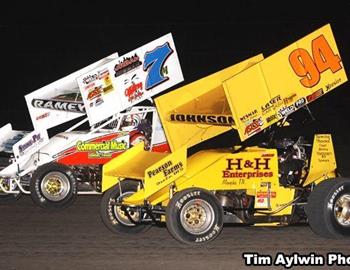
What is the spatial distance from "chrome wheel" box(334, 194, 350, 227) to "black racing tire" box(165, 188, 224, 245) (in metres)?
1.37

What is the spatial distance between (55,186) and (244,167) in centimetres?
400

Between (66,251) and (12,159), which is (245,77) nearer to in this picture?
(66,251)

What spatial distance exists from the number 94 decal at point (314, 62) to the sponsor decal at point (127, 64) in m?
4.50

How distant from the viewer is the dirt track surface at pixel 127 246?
27.1 ft

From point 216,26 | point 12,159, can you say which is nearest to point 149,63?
point 12,159

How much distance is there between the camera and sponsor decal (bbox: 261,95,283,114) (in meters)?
9.01

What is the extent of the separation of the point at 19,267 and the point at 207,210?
2103 mm

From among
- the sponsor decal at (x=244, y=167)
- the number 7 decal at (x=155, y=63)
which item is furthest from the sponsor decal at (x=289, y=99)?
the number 7 decal at (x=155, y=63)

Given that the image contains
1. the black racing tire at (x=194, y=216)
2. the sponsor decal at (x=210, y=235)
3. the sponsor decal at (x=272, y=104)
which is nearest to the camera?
the black racing tire at (x=194, y=216)

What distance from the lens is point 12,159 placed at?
13.3 m

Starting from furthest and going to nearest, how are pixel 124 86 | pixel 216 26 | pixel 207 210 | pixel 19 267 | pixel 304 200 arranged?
pixel 216 26 < pixel 124 86 < pixel 304 200 < pixel 207 210 < pixel 19 267

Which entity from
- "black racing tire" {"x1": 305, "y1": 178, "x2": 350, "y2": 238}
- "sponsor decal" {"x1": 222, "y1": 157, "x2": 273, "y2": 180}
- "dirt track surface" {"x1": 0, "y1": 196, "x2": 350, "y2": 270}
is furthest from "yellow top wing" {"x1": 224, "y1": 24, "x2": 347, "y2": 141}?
"dirt track surface" {"x1": 0, "y1": 196, "x2": 350, "y2": 270}

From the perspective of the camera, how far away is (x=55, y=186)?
1225cm

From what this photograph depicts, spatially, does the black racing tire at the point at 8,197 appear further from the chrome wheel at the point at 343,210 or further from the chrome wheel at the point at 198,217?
the chrome wheel at the point at 343,210
